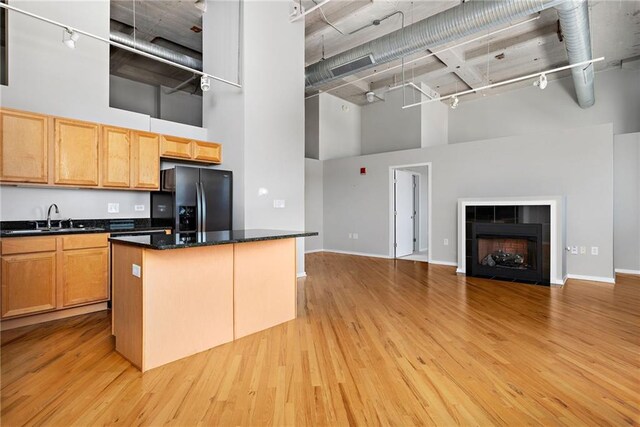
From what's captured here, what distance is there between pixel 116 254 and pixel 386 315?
102 inches

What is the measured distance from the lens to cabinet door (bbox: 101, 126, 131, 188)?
13.2 ft

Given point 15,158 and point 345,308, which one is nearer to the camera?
point 15,158

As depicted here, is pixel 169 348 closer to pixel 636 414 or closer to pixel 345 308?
pixel 345 308

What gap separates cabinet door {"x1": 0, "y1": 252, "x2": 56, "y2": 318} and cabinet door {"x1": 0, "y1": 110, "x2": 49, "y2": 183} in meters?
0.85

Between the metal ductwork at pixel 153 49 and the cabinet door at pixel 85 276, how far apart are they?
3110mm

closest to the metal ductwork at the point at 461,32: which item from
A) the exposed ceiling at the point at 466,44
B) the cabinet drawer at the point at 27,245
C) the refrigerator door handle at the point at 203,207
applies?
the exposed ceiling at the point at 466,44

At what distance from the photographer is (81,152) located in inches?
151

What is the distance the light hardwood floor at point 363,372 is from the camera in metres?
1.86

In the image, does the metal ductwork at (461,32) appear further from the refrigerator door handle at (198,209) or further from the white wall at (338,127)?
the refrigerator door handle at (198,209)

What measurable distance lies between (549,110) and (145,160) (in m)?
8.32

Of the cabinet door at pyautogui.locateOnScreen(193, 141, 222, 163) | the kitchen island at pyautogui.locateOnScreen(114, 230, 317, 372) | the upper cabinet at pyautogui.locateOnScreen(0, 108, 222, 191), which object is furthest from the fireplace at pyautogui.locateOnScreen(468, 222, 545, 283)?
the upper cabinet at pyautogui.locateOnScreen(0, 108, 222, 191)

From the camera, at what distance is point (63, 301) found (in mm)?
3471

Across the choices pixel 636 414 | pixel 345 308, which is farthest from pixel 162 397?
pixel 636 414

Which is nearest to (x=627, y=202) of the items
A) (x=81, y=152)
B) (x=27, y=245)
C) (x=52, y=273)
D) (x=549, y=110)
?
(x=549, y=110)
